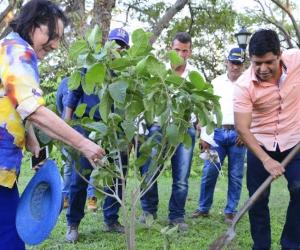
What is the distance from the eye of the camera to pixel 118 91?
2164 mm

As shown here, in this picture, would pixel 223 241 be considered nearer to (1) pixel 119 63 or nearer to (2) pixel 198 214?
(1) pixel 119 63

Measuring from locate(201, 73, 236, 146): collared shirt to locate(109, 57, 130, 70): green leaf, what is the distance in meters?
2.76

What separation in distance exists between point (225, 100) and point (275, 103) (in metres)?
1.51

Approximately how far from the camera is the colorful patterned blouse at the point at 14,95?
2.04 metres

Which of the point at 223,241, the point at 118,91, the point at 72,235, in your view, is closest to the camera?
the point at 118,91

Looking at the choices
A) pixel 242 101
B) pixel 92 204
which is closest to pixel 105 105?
pixel 242 101

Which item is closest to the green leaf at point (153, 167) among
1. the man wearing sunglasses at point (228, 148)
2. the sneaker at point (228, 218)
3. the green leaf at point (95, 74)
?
the green leaf at point (95, 74)

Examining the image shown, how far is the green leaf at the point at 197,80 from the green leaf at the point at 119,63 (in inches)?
13.4

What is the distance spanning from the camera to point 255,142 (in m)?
3.37

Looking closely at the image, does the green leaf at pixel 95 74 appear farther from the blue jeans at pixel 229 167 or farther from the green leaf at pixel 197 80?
the blue jeans at pixel 229 167

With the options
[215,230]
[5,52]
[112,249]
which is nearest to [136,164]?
[5,52]

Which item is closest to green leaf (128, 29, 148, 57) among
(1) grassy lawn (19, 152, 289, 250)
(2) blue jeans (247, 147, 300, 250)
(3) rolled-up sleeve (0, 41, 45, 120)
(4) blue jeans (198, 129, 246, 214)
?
(3) rolled-up sleeve (0, 41, 45, 120)

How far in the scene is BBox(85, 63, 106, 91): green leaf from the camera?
6.85ft

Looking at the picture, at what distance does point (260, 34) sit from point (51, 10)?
1.69 meters
